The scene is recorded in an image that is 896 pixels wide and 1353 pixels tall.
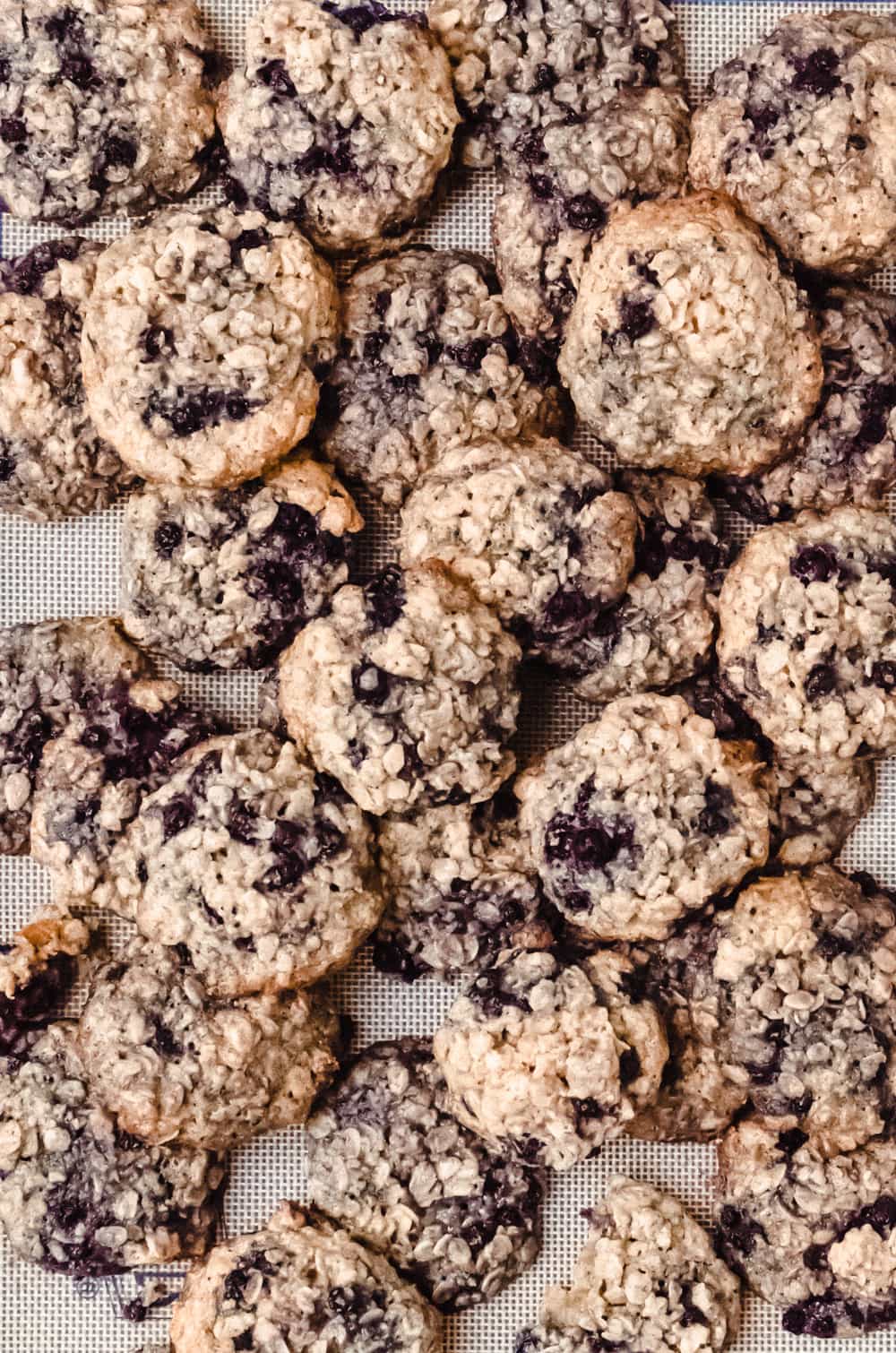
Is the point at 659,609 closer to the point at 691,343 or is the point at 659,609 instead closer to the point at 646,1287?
the point at 691,343

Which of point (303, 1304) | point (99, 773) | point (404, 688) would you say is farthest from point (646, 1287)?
point (99, 773)

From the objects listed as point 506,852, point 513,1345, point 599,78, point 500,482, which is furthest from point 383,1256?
point 599,78

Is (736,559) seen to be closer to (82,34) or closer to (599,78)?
(599,78)

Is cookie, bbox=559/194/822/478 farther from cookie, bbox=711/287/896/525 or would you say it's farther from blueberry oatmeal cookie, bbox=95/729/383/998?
blueberry oatmeal cookie, bbox=95/729/383/998

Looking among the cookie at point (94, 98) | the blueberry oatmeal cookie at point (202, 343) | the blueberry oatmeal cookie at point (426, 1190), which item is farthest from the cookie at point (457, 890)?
the cookie at point (94, 98)

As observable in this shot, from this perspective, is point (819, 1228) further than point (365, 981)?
No
